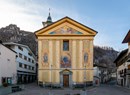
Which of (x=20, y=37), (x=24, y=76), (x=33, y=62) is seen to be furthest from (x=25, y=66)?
(x=20, y=37)

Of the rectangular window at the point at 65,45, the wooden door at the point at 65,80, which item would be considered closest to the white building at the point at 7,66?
the rectangular window at the point at 65,45

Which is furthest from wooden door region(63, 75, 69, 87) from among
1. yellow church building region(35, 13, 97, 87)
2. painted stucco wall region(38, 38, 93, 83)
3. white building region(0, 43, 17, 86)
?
white building region(0, 43, 17, 86)

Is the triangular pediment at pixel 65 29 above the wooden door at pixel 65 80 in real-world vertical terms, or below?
above

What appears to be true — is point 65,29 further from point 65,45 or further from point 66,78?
point 66,78

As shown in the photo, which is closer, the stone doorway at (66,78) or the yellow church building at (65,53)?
the yellow church building at (65,53)

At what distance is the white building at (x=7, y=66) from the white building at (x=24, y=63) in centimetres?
351

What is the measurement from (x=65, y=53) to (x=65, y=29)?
4.82 m

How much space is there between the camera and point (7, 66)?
4925cm

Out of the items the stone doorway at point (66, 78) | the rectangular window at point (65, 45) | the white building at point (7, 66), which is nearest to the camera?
the white building at point (7, 66)

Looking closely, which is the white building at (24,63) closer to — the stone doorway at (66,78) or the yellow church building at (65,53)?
the yellow church building at (65,53)

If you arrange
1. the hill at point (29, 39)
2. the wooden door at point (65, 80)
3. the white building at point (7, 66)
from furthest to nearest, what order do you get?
the hill at point (29, 39) → the wooden door at point (65, 80) → the white building at point (7, 66)

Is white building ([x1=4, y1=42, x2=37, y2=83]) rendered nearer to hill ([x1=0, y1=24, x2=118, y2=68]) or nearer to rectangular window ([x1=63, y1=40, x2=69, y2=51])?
rectangular window ([x1=63, y1=40, x2=69, y2=51])

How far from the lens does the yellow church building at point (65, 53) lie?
46625 millimetres

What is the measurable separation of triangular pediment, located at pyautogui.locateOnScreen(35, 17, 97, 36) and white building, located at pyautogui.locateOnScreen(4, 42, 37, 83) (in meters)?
11.6
